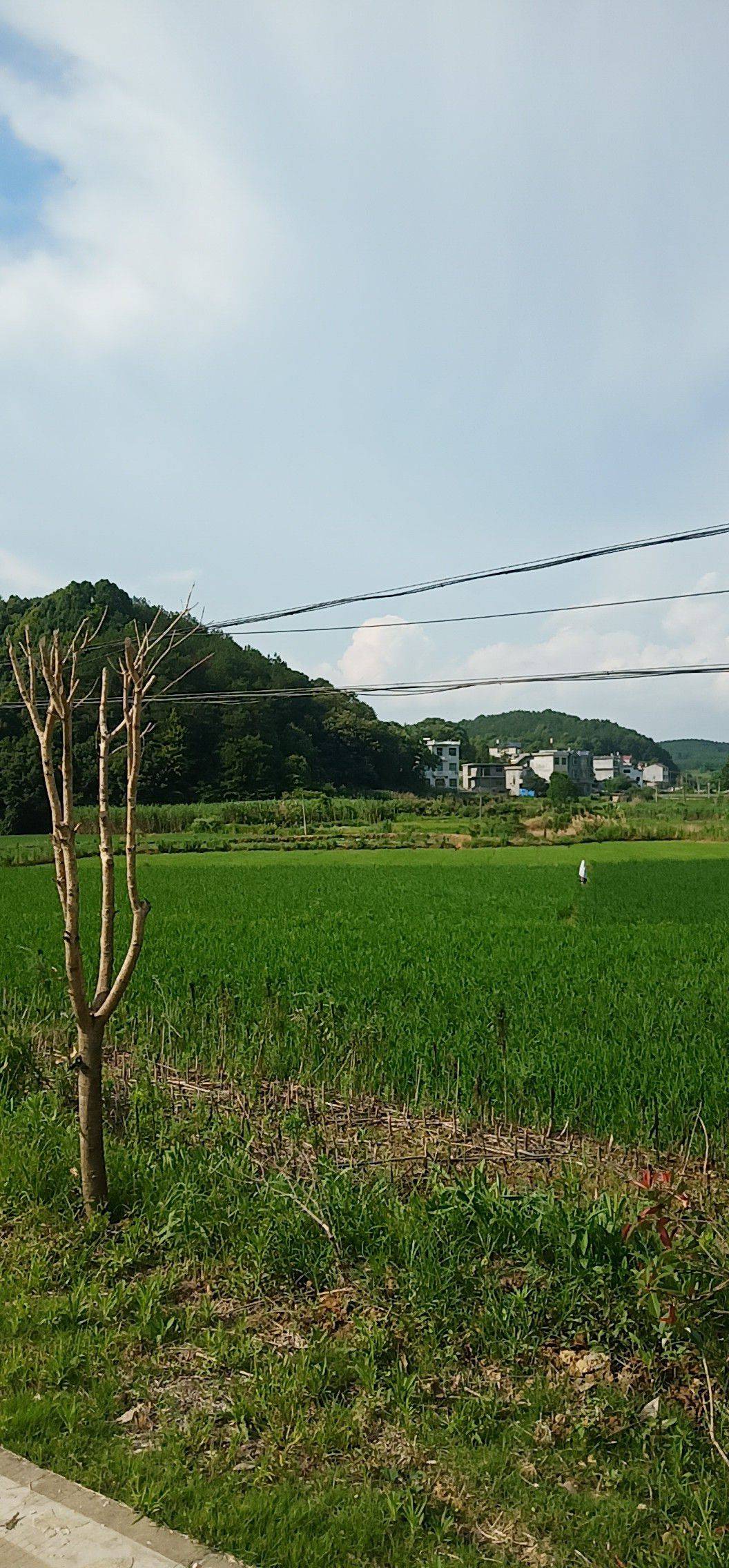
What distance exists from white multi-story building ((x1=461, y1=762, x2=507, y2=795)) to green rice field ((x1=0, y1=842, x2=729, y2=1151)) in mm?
76884

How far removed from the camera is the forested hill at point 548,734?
108 metres

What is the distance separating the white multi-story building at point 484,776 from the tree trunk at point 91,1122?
289 ft

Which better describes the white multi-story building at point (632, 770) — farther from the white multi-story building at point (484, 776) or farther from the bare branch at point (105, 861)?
the bare branch at point (105, 861)

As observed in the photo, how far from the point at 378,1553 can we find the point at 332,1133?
9.15ft

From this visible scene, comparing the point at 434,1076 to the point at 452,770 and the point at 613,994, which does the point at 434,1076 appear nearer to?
the point at 613,994

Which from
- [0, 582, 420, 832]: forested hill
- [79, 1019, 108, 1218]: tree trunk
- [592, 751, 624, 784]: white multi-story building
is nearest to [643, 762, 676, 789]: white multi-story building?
[592, 751, 624, 784]: white multi-story building

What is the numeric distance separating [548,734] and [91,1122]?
13665cm

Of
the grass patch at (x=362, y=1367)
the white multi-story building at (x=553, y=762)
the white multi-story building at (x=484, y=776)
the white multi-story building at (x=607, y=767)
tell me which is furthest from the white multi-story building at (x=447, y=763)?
the grass patch at (x=362, y=1367)

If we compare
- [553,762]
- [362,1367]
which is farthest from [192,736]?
[553,762]

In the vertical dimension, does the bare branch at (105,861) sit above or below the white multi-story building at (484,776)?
below

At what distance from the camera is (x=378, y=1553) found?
7.92ft

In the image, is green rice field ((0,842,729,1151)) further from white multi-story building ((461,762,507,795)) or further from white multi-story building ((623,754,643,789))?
white multi-story building ((623,754,643,789))

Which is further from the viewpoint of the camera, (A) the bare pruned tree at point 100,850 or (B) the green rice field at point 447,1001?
(B) the green rice field at point 447,1001

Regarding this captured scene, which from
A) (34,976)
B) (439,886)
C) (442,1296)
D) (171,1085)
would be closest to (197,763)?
(439,886)
